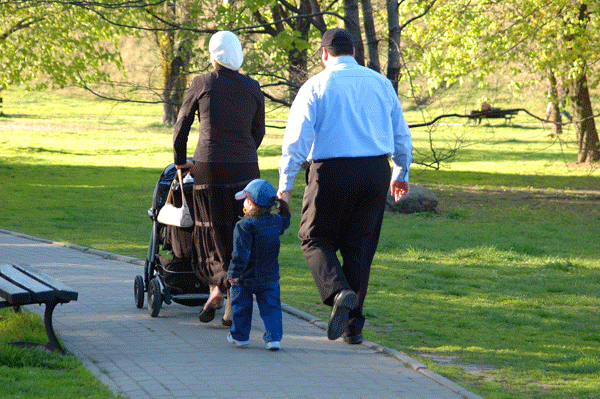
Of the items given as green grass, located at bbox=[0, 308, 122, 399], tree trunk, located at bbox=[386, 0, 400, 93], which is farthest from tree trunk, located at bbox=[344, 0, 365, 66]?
green grass, located at bbox=[0, 308, 122, 399]

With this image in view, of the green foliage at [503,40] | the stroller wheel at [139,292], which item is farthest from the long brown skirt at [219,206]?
the green foliage at [503,40]

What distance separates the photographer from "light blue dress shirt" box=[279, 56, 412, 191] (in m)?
4.96

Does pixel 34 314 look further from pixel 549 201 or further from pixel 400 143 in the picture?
pixel 549 201

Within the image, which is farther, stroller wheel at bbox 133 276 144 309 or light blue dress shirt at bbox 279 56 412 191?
stroller wheel at bbox 133 276 144 309

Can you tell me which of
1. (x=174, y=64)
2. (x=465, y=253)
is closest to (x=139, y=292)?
(x=465, y=253)

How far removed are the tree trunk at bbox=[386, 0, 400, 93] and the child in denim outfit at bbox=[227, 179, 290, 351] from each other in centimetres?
835

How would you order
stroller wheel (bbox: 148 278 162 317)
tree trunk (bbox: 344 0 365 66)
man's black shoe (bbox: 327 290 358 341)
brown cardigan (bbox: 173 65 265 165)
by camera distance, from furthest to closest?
tree trunk (bbox: 344 0 365 66), stroller wheel (bbox: 148 278 162 317), brown cardigan (bbox: 173 65 265 165), man's black shoe (bbox: 327 290 358 341)

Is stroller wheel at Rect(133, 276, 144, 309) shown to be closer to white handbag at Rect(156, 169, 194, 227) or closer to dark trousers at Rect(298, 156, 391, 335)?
white handbag at Rect(156, 169, 194, 227)

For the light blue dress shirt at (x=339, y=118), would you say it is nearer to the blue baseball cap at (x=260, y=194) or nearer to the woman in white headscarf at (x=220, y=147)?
the blue baseball cap at (x=260, y=194)

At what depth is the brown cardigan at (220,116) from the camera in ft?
17.8

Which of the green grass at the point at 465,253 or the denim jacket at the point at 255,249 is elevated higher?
the denim jacket at the point at 255,249

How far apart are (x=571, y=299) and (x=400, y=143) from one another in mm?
3357

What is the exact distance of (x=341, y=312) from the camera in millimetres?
4840

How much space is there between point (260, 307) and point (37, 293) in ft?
4.77
